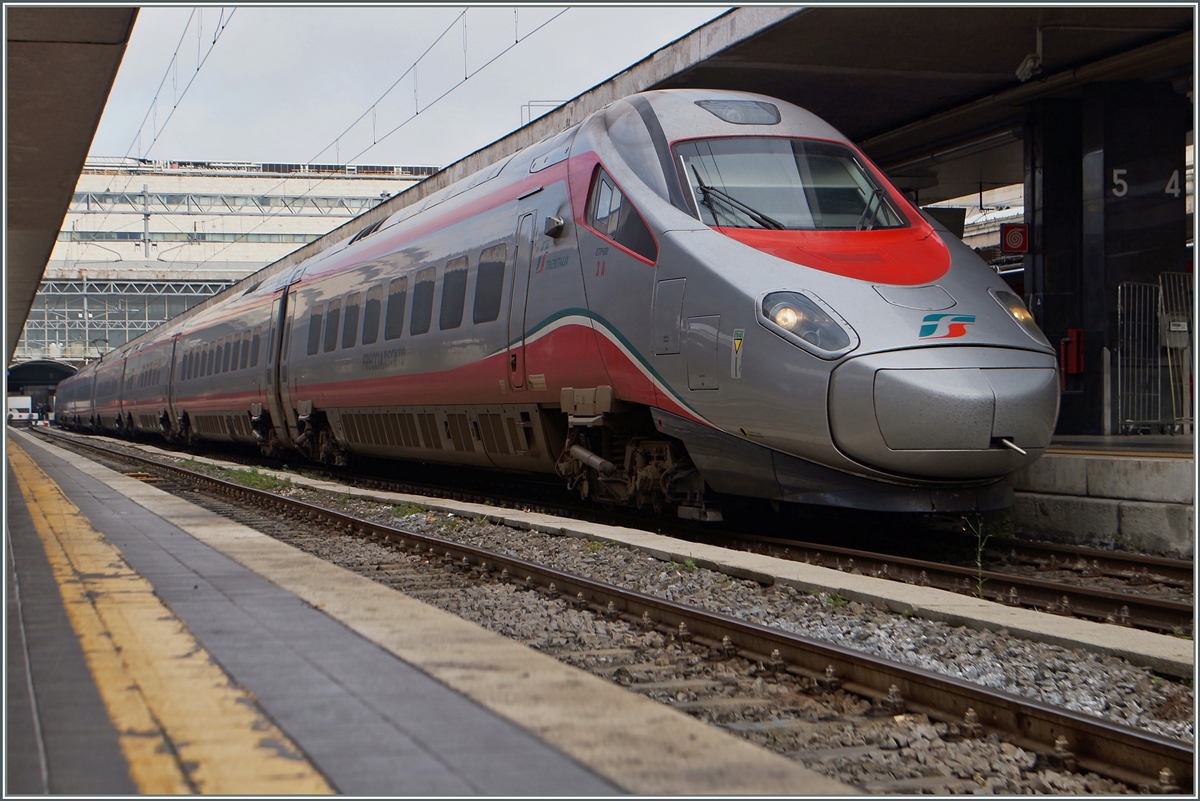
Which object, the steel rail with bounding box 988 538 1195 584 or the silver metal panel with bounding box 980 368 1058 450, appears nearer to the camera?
the silver metal panel with bounding box 980 368 1058 450

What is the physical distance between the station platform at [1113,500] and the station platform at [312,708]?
18.3 feet

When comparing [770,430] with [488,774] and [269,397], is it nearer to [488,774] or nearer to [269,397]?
[488,774]

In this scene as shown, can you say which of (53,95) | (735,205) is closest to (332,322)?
(53,95)

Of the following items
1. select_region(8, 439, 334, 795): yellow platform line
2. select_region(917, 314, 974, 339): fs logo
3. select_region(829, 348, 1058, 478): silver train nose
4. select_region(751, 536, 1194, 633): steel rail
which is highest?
select_region(917, 314, 974, 339): fs logo

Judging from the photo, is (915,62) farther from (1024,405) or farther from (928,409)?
(928,409)

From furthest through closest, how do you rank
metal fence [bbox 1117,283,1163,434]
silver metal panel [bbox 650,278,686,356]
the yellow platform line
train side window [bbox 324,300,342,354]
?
train side window [bbox 324,300,342,354], metal fence [bbox 1117,283,1163,434], silver metal panel [bbox 650,278,686,356], the yellow platform line

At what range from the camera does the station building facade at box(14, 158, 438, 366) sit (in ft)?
182

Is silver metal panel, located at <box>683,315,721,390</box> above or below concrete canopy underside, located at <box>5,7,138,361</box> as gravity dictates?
below

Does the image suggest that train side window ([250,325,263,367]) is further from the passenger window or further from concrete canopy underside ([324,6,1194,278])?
the passenger window

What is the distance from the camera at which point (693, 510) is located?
7941 mm

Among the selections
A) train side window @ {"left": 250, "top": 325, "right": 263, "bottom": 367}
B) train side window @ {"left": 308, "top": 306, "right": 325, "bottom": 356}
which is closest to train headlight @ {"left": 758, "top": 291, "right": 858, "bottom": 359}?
train side window @ {"left": 308, "top": 306, "right": 325, "bottom": 356}

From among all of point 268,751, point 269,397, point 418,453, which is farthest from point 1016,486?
point 269,397

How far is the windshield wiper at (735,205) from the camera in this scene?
751cm

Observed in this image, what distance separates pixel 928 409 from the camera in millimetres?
6363
